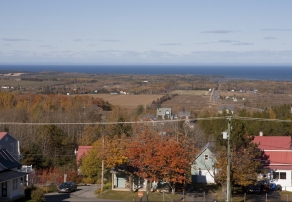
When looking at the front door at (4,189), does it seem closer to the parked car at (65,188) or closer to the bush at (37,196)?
the bush at (37,196)

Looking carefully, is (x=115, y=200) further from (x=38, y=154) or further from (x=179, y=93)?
(x=179, y=93)

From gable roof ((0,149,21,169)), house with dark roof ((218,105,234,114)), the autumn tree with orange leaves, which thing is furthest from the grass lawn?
house with dark roof ((218,105,234,114))

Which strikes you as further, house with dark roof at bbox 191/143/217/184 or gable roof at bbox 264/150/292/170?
house with dark roof at bbox 191/143/217/184

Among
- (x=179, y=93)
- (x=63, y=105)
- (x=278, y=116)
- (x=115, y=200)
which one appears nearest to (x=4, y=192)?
(x=115, y=200)

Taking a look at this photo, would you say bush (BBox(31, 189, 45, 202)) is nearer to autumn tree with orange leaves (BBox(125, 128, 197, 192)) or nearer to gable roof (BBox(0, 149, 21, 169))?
gable roof (BBox(0, 149, 21, 169))

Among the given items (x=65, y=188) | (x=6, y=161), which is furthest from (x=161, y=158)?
(x=6, y=161)

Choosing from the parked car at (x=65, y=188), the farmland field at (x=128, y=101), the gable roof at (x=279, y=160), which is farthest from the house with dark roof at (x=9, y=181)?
the farmland field at (x=128, y=101)
